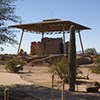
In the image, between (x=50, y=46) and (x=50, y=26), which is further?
(x=50, y=26)

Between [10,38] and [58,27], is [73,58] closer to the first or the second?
[10,38]

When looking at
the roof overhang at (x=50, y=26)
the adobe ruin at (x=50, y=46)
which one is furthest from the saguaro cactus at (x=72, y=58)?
the adobe ruin at (x=50, y=46)

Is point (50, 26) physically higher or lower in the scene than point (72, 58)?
higher

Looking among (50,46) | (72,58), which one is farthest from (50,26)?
(72,58)

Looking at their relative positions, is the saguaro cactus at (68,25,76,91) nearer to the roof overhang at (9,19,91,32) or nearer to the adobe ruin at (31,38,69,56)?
the roof overhang at (9,19,91,32)

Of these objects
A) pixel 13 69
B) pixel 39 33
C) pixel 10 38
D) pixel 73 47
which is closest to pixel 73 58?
pixel 73 47

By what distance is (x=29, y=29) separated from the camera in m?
58.5

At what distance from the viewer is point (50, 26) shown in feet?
179

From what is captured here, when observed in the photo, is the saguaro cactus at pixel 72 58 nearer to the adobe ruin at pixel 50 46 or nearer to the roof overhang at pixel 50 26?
the roof overhang at pixel 50 26

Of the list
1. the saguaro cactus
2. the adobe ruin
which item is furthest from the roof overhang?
the saguaro cactus

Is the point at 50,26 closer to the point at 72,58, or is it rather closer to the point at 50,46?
the point at 50,46

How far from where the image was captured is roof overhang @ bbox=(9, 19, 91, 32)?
5078cm

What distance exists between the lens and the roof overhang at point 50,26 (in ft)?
167

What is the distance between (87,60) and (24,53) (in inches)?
525
